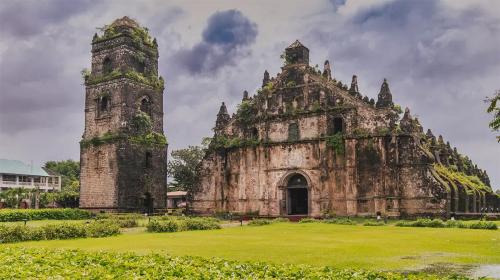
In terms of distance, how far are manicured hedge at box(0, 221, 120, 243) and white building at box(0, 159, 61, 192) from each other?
5708 centimetres

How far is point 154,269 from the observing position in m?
10.9

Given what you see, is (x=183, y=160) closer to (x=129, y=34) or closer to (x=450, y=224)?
(x=129, y=34)

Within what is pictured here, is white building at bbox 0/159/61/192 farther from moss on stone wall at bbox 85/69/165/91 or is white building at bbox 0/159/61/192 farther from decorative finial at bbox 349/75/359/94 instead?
decorative finial at bbox 349/75/359/94

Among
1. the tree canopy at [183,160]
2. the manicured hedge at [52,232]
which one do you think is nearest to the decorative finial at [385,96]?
the manicured hedge at [52,232]

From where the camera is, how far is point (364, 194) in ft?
109

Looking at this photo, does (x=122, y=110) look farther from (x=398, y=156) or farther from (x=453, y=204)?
(x=453, y=204)

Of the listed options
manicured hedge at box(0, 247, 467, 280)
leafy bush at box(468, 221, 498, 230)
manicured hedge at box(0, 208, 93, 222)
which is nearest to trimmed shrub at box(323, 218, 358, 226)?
leafy bush at box(468, 221, 498, 230)

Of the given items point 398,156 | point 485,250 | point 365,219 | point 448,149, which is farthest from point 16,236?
point 448,149

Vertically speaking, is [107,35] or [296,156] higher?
[107,35]

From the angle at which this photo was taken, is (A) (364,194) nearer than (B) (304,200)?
Yes

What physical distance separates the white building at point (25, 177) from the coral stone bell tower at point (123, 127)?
3653 cm

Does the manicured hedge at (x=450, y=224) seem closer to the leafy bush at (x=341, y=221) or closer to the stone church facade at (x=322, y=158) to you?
the leafy bush at (x=341, y=221)

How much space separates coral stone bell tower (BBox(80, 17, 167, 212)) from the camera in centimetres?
4044

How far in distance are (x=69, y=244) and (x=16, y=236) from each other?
2.87 meters
